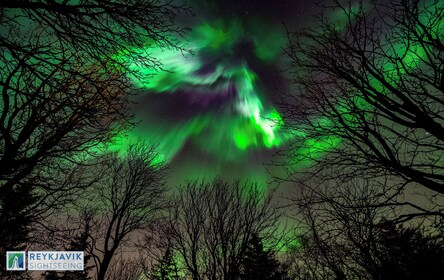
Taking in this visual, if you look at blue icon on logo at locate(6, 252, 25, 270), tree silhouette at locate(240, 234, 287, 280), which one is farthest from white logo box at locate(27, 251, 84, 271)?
tree silhouette at locate(240, 234, 287, 280)

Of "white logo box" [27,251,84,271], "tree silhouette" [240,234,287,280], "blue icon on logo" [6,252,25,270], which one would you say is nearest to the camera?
"white logo box" [27,251,84,271]

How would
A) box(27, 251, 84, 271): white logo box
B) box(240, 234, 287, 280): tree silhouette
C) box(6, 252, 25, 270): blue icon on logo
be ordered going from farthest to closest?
box(240, 234, 287, 280): tree silhouette
box(6, 252, 25, 270): blue icon on logo
box(27, 251, 84, 271): white logo box

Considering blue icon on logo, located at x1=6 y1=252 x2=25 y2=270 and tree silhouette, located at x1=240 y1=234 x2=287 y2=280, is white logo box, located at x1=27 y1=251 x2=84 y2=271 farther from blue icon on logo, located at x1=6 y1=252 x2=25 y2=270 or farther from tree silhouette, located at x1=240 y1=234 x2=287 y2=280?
tree silhouette, located at x1=240 y1=234 x2=287 y2=280

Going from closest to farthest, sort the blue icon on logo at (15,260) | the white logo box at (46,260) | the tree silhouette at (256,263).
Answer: the white logo box at (46,260) < the blue icon on logo at (15,260) < the tree silhouette at (256,263)

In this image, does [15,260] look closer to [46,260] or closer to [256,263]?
[46,260]

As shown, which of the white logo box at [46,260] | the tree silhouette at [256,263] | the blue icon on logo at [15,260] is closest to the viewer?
the white logo box at [46,260]

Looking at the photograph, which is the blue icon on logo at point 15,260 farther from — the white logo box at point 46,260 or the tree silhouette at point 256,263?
the tree silhouette at point 256,263

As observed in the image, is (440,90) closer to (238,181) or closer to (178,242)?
(238,181)

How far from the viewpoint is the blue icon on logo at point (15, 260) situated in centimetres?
906

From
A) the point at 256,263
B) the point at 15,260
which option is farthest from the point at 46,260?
the point at 256,263

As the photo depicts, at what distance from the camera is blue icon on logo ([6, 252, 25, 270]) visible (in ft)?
29.7

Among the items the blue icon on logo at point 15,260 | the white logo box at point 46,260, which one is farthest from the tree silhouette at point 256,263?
the blue icon on logo at point 15,260

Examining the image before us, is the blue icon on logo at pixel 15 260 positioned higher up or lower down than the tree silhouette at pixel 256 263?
higher up

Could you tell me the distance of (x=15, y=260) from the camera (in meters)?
9.39
